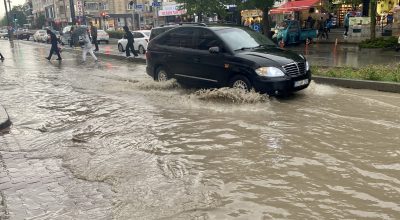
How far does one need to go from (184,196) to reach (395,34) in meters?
22.0

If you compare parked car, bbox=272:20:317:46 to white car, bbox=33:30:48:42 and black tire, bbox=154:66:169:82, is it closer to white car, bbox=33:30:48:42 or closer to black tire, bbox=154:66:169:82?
black tire, bbox=154:66:169:82

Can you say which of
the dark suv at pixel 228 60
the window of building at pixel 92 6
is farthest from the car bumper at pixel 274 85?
the window of building at pixel 92 6

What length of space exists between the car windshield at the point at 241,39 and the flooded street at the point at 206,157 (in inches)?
46.1

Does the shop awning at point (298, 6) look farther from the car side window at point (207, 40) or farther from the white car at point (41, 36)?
the white car at point (41, 36)

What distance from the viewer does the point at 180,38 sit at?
34.9 ft

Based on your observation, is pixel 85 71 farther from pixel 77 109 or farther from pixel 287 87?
pixel 287 87

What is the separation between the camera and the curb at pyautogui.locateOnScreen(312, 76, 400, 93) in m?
9.75

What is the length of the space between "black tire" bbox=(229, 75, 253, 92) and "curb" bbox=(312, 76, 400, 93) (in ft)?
10.5

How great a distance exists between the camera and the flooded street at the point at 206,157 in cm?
432

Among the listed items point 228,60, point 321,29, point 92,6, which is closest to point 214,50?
point 228,60

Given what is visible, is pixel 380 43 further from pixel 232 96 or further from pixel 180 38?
pixel 232 96

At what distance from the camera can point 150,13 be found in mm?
77125

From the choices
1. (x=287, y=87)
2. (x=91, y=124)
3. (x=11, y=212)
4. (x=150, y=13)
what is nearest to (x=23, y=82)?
(x=91, y=124)

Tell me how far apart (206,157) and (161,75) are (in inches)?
239
